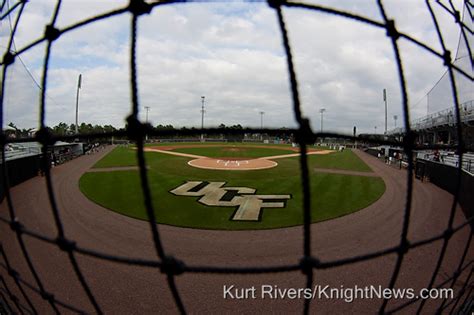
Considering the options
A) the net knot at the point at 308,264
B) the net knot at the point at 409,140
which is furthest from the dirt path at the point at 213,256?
the net knot at the point at 409,140

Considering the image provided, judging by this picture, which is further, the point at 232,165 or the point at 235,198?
the point at 232,165

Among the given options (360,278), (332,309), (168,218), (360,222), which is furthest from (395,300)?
(168,218)

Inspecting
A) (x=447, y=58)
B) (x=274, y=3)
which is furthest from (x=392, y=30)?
(x=274, y=3)

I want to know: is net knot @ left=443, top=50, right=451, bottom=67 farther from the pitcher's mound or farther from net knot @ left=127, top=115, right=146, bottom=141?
the pitcher's mound

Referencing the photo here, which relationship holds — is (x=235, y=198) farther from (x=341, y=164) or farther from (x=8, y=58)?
(x=341, y=164)

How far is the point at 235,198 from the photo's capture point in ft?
41.8

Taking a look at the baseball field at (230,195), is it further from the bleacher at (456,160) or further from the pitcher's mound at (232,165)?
the bleacher at (456,160)

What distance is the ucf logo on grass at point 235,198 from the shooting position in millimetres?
10773

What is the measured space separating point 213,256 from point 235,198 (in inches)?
220

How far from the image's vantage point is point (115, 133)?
162 cm

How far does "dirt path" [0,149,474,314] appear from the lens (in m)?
5.39

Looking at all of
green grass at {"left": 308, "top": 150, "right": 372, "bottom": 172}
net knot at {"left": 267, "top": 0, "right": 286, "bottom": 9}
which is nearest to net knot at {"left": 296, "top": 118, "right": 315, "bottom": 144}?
net knot at {"left": 267, "top": 0, "right": 286, "bottom": 9}

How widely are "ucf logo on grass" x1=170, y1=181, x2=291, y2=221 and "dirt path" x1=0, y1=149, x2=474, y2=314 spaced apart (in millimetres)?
1994

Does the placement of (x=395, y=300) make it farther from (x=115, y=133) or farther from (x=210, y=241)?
(x=115, y=133)
